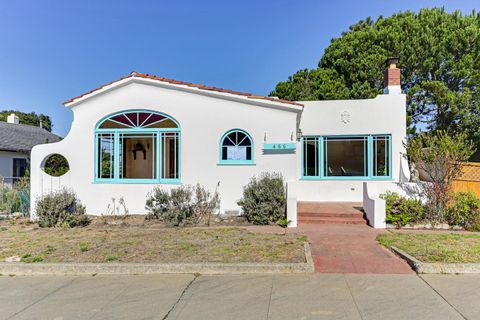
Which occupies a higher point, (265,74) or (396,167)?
(265,74)

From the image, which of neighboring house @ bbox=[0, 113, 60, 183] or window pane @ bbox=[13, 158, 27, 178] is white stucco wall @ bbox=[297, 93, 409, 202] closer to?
neighboring house @ bbox=[0, 113, 60, 183]

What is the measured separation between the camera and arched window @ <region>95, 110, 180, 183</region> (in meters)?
11.0

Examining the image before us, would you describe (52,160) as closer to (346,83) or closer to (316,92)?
(316,92)

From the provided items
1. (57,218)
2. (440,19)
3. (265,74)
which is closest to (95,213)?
(57,218)

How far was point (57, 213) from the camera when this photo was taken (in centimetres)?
980

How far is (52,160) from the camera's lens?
17609 millimetres

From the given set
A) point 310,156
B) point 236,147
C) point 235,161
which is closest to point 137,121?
point 236,147

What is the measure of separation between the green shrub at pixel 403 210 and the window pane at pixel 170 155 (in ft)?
22.5

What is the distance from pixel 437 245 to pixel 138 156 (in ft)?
34.0

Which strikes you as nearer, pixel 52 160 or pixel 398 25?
pixel 52 160

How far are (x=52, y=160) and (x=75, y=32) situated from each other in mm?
6954

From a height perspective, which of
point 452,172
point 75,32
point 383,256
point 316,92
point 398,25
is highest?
point 398,25

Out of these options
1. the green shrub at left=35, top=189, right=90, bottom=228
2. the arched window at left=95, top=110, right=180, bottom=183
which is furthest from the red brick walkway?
the green shrub at left=35, top=189, right=90, bottom=228

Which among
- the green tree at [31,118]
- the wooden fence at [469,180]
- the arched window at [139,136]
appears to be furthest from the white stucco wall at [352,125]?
the green tree at [31,118]
